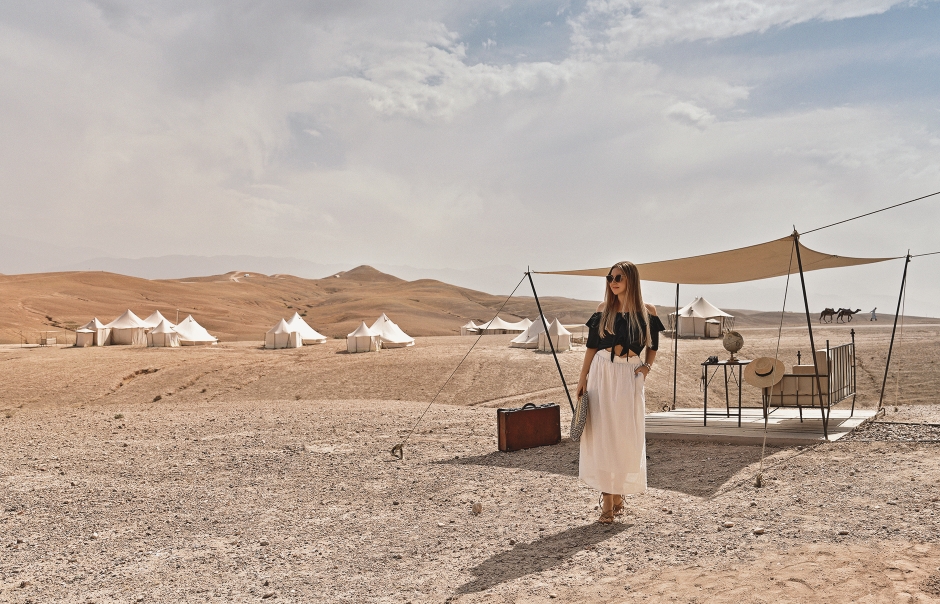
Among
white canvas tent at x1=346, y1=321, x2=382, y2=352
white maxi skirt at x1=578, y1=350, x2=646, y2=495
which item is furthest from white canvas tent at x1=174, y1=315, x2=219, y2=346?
white maxi skirt at x1=578, y1=350, x2=646, y2=495

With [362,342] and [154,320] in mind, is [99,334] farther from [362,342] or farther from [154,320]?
[362,342]

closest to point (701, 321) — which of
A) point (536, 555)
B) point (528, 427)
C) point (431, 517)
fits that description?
point (528, 427)

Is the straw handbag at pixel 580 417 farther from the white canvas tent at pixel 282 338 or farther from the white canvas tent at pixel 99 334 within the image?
the white canvas tent at pixel 99 334

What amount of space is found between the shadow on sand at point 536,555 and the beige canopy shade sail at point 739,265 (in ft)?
15.5

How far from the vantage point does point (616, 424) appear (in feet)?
15.2

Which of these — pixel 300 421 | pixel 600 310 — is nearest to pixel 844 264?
pixel 600 310

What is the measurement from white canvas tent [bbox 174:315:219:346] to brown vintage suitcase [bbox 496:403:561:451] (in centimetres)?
2488

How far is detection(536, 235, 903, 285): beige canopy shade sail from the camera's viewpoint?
343 inches

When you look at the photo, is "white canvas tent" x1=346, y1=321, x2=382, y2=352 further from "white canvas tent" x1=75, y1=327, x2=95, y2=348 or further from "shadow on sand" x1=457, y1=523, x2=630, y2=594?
"shadow on sand" x1=457, y1=523, x2=630, y2=594

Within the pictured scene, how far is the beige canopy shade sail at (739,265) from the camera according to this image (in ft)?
28.6

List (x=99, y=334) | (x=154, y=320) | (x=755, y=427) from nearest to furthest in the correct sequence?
(x=755, y=427)
(x=99, y=334)
(x=154, y=320)

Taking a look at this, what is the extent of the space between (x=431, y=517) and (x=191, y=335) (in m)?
27.4

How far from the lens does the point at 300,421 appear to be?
11.1 metres

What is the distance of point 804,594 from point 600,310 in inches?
82.5
